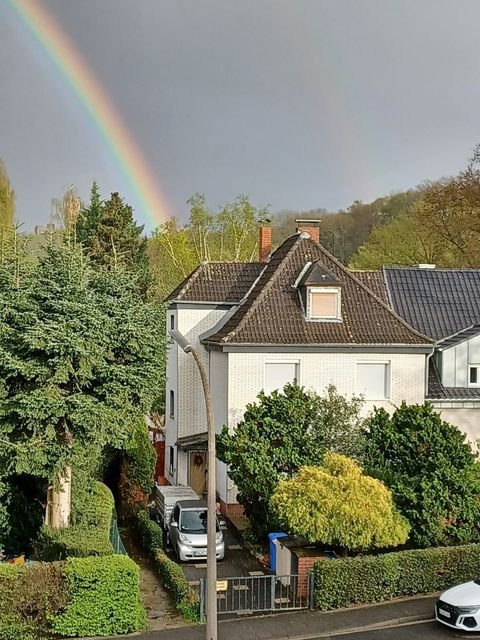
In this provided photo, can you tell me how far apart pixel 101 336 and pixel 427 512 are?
10362 millimetres

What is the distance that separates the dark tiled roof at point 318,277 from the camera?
2770cm

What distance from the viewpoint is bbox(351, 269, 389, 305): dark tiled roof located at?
104 ft

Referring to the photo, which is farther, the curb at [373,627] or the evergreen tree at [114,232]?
the evergreen tree at [114,232]

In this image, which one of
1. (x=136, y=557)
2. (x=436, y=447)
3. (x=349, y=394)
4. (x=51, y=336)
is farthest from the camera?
(x=349, y=394)

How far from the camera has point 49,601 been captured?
1631cm

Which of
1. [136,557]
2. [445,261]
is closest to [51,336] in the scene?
[136,557]

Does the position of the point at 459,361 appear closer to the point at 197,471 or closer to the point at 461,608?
the point at 197,471

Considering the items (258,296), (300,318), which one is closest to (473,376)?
(300,318)

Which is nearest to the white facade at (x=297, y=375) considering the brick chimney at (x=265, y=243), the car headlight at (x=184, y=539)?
the car headlight at (x=184, y=539)

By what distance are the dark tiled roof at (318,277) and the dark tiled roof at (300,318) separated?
0.55m

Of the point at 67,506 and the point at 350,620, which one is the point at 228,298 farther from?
the point at 350,620

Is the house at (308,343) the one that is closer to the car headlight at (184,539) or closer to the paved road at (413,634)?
the car headlight at (184,539)

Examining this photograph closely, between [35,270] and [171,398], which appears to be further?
[171,398]

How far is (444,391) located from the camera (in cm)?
2877
